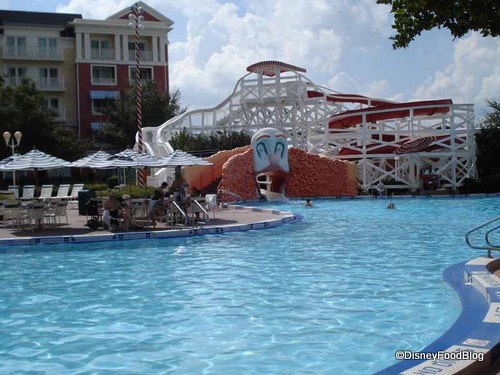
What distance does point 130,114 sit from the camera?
46.6 metres

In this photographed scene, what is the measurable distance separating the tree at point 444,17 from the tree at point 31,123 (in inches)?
1419

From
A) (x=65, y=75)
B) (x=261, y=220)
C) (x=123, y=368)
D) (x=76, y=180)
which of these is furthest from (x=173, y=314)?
(x=65, y=75)

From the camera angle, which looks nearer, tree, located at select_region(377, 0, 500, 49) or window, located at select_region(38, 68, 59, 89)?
tree, located at select_region(377, 0, 500, 49)

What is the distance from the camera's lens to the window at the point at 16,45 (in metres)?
46.7

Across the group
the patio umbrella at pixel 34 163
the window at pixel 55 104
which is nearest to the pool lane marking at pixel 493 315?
the patio umbrella at pixel 34 163

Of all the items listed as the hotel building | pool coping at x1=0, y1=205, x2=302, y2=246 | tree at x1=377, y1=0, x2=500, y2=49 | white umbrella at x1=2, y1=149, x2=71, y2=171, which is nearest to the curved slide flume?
pool coping at x1=0, y1=205, x2=302, y2=246

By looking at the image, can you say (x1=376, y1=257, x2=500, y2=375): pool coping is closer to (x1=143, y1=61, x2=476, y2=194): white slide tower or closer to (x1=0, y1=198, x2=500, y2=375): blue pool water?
(x1=0, y1=198, x2=500, y2=375): blue pool water

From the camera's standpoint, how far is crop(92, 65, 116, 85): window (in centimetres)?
4969

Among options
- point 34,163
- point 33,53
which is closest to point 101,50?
point 33,53

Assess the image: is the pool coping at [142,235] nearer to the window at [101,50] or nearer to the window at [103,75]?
the window at [101,50]

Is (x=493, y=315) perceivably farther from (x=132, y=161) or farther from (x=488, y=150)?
(x=488, y=150)

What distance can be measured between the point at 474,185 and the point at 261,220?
18613mm

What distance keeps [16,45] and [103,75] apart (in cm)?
688

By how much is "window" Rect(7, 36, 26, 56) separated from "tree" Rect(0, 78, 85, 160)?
5730mm
